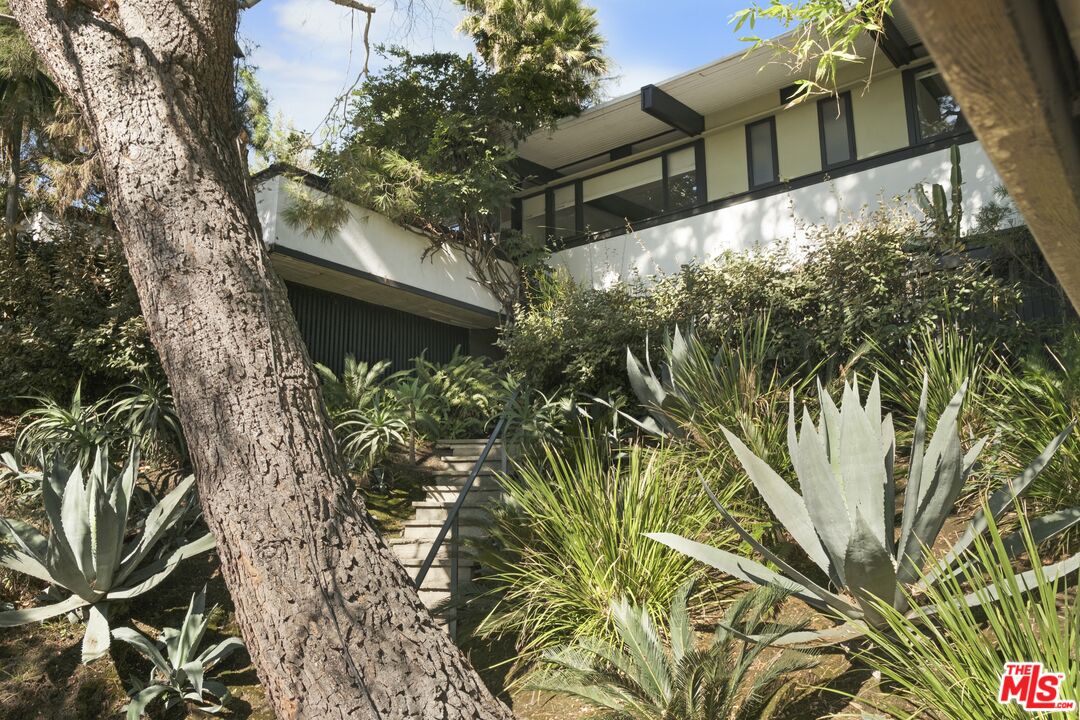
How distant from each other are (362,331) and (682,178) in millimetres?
6113

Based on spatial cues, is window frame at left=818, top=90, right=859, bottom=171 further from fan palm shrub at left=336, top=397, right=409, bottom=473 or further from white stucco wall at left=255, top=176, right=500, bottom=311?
fan palm shrub at left=336, top=397, right=409, bottom=473

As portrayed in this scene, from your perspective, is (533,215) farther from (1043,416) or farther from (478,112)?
(1043,416)

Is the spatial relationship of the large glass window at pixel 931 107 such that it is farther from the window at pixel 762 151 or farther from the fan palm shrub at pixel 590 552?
the fan palm shrub at pixel 590 552

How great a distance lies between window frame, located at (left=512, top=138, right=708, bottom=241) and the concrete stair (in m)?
6.07

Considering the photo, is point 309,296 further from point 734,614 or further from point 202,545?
point 734,614

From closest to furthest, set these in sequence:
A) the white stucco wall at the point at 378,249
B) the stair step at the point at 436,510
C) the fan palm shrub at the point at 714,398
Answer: the fan palm shrub at the point at 714,398
the stair step at the point at 436,510
the white stucco wall at the point at 378,249

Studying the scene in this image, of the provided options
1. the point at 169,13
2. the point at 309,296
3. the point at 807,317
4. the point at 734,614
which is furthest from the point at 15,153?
the point at 734,614

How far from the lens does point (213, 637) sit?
5.68 metres

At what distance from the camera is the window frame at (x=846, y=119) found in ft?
40.5

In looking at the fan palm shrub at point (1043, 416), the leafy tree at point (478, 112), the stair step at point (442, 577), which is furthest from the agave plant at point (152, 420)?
the fan palm shrub at point (1043, 416)

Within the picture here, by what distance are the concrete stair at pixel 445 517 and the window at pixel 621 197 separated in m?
6.52

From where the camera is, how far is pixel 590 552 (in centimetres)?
504

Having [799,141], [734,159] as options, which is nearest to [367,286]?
[734,159]

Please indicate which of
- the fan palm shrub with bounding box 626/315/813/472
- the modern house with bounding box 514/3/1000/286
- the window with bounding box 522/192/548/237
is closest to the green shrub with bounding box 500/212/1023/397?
the fan palm shrub with bounding box 626/315/813/472
